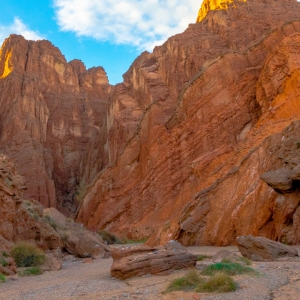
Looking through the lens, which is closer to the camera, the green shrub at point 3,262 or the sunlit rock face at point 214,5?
the green shrub at point 3,262

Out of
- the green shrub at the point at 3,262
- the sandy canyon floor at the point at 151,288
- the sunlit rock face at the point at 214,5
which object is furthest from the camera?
the sunlit rock face at the point at 214,5

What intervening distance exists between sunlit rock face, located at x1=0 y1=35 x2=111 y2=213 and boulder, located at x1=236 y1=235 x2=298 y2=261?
55190 mm

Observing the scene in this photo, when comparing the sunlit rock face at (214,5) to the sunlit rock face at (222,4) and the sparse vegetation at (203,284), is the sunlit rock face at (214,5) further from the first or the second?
the sparse vegetation at (203,284)

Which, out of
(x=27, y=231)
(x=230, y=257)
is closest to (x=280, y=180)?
(x=230, y=257)

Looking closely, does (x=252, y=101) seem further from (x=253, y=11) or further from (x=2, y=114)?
(x=2, y=114)

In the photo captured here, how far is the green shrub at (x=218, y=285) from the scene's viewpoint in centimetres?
725

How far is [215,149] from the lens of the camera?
36.7m

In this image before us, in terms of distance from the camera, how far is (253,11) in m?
64.4

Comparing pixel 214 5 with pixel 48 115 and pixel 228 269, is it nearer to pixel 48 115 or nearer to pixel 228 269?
pixel 48 115

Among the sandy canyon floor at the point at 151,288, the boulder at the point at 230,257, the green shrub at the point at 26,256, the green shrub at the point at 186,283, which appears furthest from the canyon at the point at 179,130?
the green shrub at the point at 186,283

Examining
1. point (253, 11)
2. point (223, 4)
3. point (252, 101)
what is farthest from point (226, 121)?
point (223, 4)

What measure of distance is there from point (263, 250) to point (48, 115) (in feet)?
241

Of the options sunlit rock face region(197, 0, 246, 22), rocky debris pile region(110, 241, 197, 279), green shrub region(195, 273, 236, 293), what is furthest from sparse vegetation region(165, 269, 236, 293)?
sunlit rock face region(197, 0, 246, 22)

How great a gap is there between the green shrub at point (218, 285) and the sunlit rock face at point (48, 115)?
5854cm
